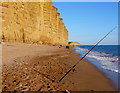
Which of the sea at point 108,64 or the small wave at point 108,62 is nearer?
the sea at point 108,64

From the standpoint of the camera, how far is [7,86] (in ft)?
8.14

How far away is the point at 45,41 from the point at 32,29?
667cm

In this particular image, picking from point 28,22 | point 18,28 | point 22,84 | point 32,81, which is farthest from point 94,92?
point 28,22

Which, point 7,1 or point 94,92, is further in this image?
point 7,1

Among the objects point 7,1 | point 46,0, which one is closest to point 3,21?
point 7,1

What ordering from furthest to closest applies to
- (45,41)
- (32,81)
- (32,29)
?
1. (45,41)
2. (32,29)
3. (32,81)

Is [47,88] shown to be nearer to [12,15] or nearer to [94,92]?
[94,92]

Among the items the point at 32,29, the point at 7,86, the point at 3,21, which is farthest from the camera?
the point at 32,29

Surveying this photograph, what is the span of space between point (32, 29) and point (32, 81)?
57.2ft

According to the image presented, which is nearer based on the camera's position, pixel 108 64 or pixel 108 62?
pixel 108 64

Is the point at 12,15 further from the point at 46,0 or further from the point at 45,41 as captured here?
the point at 46,0

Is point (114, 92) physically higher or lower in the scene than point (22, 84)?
lower

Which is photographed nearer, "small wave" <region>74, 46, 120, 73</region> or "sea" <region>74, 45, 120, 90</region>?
"sea" <region>74, 45, 120, 90</region>

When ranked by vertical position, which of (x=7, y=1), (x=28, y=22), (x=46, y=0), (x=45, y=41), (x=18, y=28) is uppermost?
(x=46, y=0)
